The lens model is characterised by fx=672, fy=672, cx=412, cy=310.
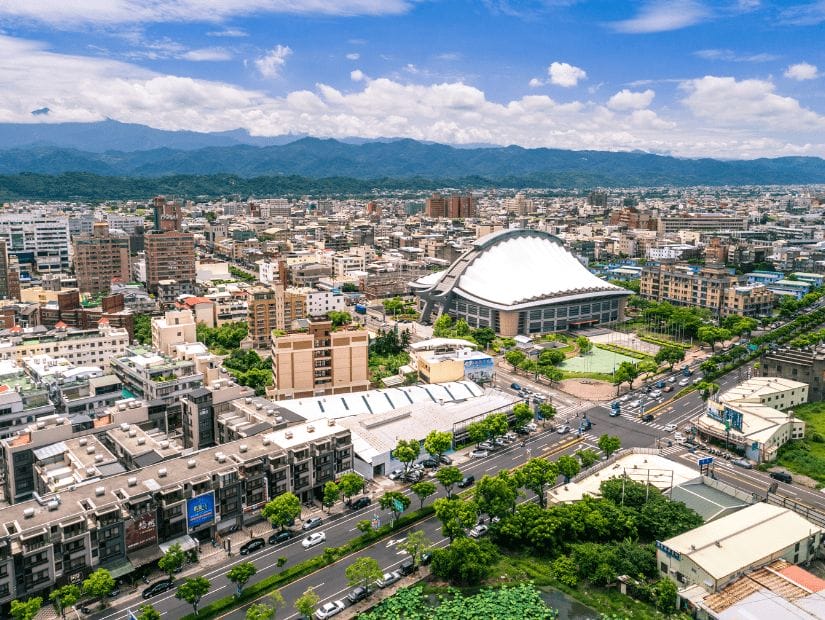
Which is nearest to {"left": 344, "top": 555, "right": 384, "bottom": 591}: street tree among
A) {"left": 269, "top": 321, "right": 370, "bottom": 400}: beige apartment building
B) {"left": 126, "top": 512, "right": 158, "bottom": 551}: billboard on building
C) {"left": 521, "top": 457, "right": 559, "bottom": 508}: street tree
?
{"left": 126, "top": 512, "right": 158, "bottom": 551}: billboard on building

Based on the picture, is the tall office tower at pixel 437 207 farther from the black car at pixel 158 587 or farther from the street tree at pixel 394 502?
the black car at pixel 158 587

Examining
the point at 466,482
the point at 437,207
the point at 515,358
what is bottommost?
the point at 466,482

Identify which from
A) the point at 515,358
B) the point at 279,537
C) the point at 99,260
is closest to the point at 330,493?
the point at 279,537

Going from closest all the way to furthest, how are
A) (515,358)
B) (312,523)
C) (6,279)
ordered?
(312,523)
(515,358)
(6,279)

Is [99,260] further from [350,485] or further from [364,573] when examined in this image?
[364,573]

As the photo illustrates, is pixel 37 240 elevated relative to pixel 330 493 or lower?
elevated

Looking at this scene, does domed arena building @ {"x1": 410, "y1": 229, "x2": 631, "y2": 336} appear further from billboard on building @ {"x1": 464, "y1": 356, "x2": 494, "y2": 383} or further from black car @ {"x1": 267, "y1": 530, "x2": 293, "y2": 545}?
black car @ {"x1": 267, "y1": 530, "x2": 293, "y2": 545}

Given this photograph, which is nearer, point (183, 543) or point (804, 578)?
point (804, 578)
